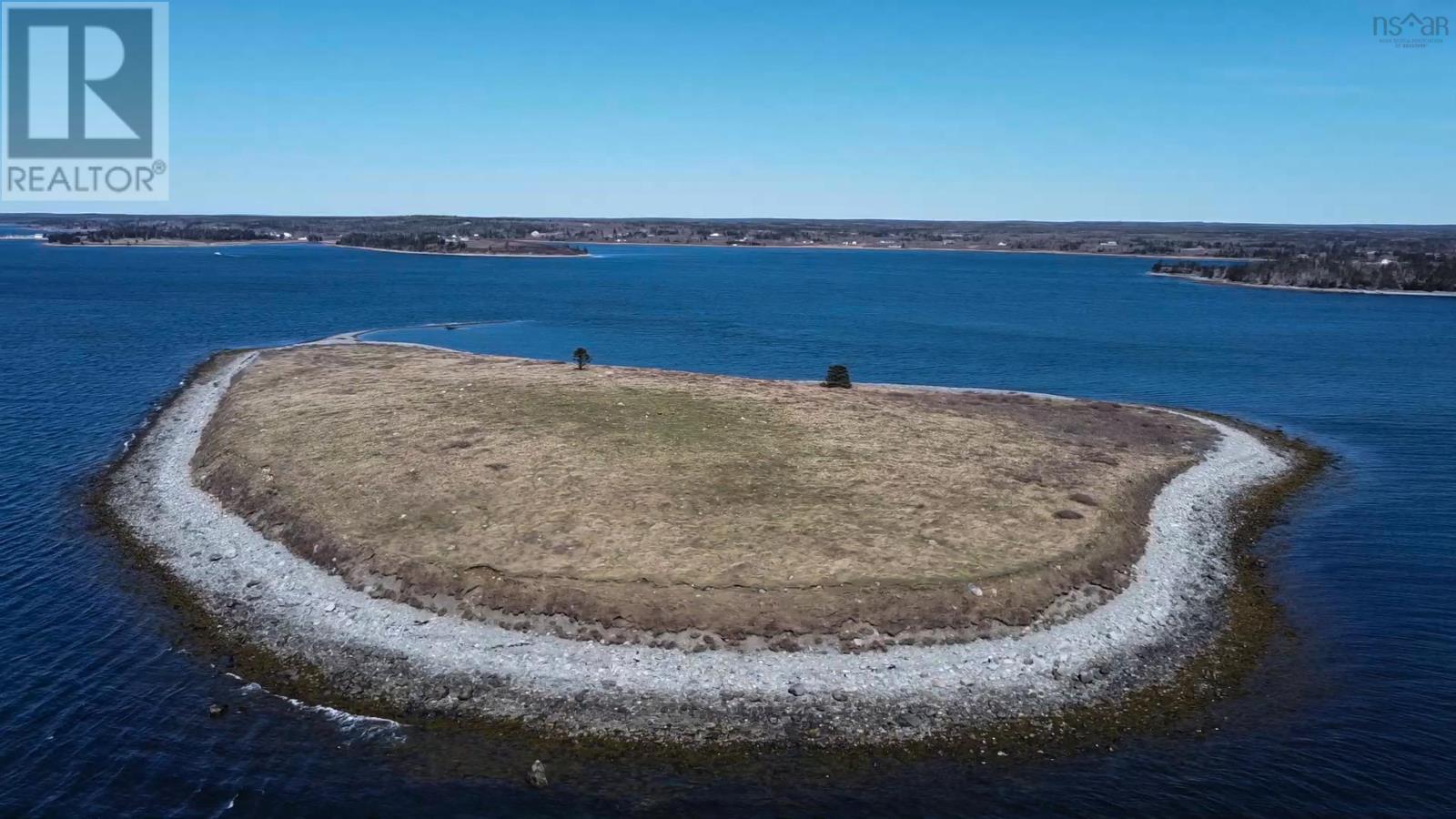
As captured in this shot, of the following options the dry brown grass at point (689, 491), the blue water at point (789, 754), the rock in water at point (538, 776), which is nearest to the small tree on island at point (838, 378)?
the dry brown grass at point (689, 491)

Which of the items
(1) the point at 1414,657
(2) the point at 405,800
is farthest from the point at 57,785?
(1) the point at 1414,657

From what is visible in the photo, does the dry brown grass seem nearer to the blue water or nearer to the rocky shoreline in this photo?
the rocky shoreline

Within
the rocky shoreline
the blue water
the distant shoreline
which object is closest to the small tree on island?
the blue water

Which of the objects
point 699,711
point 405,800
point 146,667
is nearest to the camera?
point 405,800

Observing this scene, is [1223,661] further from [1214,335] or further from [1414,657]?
[1214,335]

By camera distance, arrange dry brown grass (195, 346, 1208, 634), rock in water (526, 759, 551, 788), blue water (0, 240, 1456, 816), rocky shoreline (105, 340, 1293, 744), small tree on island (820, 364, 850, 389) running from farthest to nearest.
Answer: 1. small tree on island (820, 364, 850, 389)
2. dry brown grass (195, 346, 1208, 634)
3. rocky shoreline (105, 340, 1293, 744)
4. rock in water (526, 759, 551, 788)
5. blue water (0, 240, 1456, 816)

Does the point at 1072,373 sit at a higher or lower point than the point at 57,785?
higher

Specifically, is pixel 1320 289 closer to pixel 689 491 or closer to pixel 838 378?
pixel 838 378
